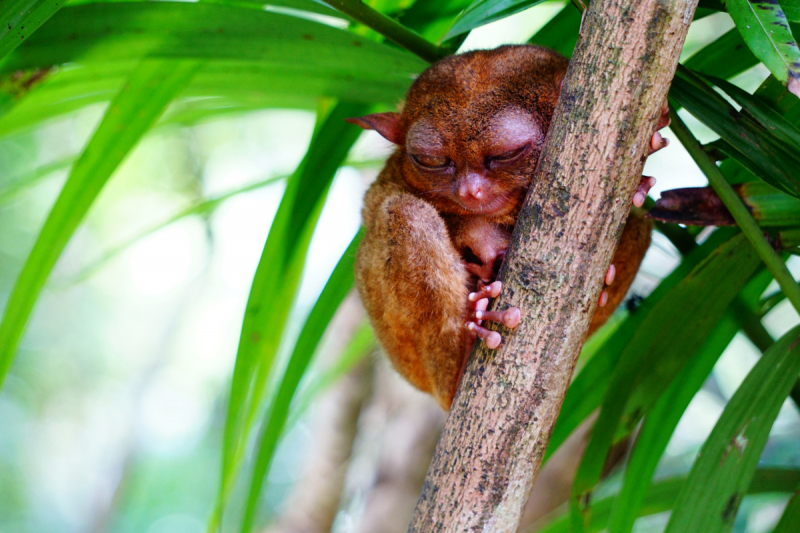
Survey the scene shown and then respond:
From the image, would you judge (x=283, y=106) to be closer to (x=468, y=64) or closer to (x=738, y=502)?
(x=468, y=64)

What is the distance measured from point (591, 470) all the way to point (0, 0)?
Result: 1.81 meters

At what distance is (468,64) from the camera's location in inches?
84.4

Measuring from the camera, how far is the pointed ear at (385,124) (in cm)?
210

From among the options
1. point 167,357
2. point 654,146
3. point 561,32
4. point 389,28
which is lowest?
point 654,146

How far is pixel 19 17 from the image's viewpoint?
1.13 meters

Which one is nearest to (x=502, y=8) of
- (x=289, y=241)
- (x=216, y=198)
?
(x=289, y=241)

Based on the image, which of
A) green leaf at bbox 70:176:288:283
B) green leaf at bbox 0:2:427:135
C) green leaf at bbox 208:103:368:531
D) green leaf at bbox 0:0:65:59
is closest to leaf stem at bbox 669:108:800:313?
green leaf at bbox 0:2:427:135

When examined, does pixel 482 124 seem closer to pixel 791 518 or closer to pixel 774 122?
pixel 774 122

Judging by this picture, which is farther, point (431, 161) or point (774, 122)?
point (431, 161)

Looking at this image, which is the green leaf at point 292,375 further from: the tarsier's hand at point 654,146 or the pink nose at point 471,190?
the tarsier's hand at point 654,146

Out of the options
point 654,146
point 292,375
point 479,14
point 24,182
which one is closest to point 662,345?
point 654,146

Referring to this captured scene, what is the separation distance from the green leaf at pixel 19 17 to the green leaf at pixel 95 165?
25.2 inches

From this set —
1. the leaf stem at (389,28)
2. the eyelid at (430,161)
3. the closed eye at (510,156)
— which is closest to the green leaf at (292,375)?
the eyelid at (430,161)

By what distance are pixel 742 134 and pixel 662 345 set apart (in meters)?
0.62
